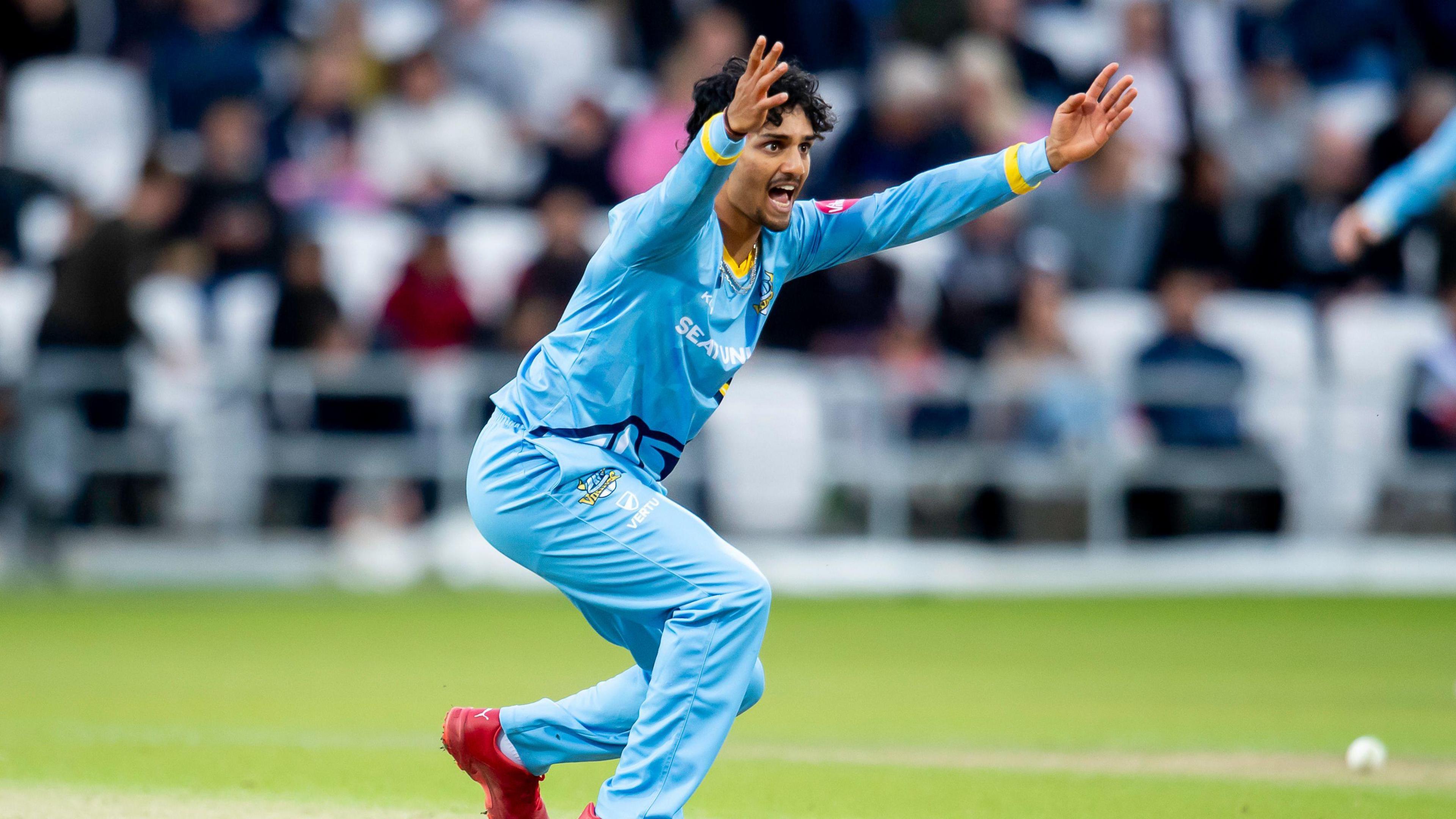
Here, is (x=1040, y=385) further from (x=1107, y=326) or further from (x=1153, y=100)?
(x=1153, y=100)

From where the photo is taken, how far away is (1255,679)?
11.2 meters

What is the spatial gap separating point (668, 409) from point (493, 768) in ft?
4.55

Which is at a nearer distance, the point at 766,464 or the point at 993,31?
the point at 766,464

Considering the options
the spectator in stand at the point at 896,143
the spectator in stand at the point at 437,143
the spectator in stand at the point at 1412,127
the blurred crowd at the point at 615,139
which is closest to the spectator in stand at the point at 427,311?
the blurred crowd at the point at 615,139

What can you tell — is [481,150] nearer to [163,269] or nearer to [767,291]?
[163,269]

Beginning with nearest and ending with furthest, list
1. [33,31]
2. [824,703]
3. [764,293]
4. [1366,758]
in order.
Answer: [764,293], [1366,758], [824,703], [33,31]

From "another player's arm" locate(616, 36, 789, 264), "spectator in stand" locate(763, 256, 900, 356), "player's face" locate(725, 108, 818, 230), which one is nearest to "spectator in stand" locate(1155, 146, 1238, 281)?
"spectator in stand" locate(763, 256, 900, 356)

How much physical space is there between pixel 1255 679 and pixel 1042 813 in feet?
15.1

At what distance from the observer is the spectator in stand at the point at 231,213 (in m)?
16.1

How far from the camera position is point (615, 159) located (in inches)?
657

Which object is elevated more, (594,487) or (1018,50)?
(1018,50)

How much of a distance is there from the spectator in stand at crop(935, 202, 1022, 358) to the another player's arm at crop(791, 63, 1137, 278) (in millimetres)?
9462

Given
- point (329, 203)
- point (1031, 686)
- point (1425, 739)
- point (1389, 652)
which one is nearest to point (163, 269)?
point (329, 203)

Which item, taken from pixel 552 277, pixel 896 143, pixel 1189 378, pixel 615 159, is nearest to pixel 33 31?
pixel 615 159
